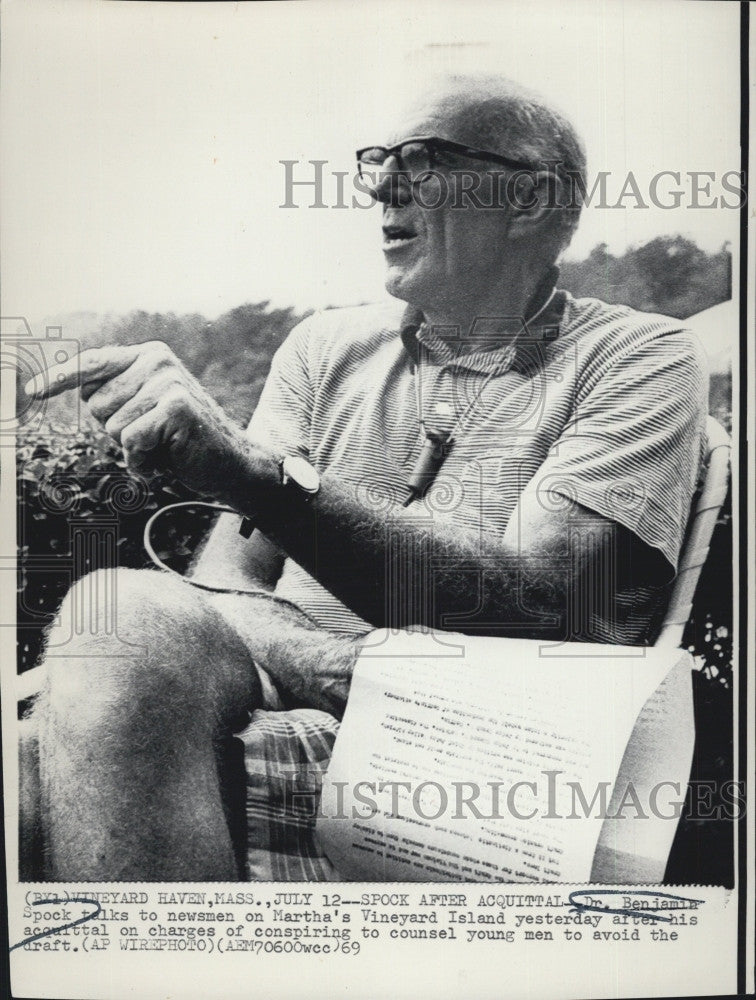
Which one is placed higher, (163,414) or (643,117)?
(643,117)

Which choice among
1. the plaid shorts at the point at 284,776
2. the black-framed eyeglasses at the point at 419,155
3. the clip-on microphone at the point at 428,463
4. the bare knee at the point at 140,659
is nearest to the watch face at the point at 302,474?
the clip-on microphone at the point at 428,463

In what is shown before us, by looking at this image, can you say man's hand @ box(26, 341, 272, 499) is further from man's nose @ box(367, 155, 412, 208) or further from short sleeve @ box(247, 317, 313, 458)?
man's nose @ box(367, 155, 412, 208)

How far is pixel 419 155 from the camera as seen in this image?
A: 59.2 inches

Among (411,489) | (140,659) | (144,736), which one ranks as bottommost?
(144,736)

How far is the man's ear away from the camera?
1.50 meters

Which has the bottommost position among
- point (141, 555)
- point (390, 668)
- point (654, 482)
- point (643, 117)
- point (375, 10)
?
point (390, 668)

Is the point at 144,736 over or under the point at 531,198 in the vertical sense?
under

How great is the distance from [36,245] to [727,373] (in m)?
1.19

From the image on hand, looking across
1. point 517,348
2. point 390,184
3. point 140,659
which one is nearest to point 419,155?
point 390,184

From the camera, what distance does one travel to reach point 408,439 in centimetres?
153

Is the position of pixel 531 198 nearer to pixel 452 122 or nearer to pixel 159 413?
pixel 452 122

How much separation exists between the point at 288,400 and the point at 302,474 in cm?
14

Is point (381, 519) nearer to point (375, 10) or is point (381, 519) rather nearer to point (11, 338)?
point (11, 338)

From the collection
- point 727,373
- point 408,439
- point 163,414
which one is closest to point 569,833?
point 408,439
